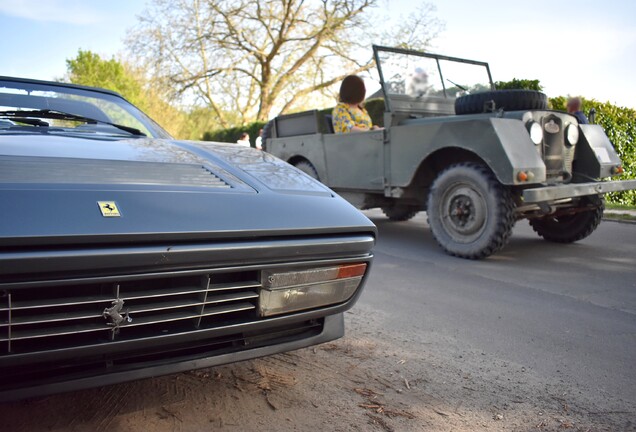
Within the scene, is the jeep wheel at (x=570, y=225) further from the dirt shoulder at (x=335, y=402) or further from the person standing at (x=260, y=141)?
the person standing at (x=260, y=141)

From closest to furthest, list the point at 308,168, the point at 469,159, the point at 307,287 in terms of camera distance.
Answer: the point at 307,287 → the point at 469,159 → the point at 308,168

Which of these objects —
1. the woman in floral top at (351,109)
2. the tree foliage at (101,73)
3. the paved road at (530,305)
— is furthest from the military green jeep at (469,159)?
the tree foliage at (101,73)

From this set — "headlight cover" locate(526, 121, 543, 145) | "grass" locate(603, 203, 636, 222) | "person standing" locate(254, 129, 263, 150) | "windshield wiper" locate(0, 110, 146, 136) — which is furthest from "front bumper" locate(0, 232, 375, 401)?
"grass" locate(603, 203, 636, 222)

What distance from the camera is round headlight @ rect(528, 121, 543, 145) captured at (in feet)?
13.9

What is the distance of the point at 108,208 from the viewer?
4.42 ft

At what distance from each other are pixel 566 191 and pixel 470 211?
2.55 feet

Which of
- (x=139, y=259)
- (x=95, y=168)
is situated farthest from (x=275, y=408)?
(x=95, y=168)

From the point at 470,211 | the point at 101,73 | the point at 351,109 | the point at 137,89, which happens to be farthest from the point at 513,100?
the point at 101,73

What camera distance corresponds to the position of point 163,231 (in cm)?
134

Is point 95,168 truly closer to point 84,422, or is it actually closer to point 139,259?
point 139,259

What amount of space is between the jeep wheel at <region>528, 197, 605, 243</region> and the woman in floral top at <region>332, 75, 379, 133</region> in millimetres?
2164

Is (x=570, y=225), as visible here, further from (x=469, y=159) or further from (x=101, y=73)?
(x=101, y=73)

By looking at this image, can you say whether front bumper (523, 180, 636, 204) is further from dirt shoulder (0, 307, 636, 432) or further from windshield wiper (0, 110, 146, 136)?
windshield wiper (0, 110, 146, 136)

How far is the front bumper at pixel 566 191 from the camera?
387 cm
